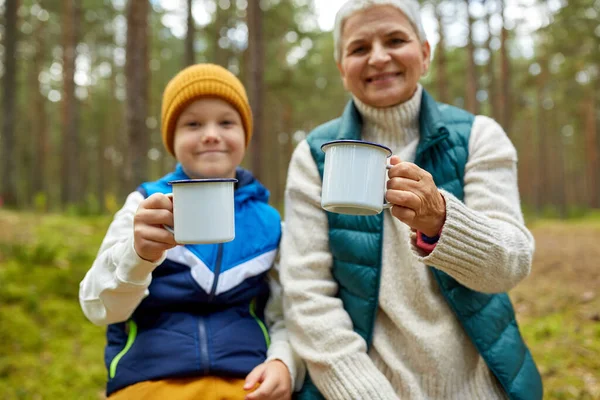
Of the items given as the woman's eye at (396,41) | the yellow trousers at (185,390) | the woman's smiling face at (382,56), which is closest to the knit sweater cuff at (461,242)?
the woman's smiling face at (382,56)

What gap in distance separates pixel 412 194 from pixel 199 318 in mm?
1028

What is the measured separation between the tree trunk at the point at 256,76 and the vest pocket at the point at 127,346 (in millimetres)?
5508

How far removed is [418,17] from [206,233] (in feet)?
4.42

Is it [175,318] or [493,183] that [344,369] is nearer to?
[175,318]

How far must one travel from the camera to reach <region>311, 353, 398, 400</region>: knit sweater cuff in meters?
1.63

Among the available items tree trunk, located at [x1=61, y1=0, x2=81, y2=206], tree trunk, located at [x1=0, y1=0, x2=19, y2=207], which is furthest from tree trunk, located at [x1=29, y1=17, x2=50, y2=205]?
tree trunk, located at [x1=0, y1=0, x2=19, y2=207]

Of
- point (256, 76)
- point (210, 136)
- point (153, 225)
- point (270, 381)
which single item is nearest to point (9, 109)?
point (256, 76)

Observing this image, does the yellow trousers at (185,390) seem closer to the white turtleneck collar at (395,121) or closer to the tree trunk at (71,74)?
the white turtleneck collar at (395,121)

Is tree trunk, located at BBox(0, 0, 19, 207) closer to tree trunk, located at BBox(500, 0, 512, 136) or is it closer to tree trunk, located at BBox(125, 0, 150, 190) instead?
tree trunk, located at BBox(125, 0, 150, 190)

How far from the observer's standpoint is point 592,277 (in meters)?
5.43

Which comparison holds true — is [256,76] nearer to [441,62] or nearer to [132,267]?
[132,267]

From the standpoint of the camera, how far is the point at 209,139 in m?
1.92

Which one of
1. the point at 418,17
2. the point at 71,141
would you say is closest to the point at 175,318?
the point at 418,17

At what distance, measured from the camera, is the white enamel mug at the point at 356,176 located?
123 centimetres
